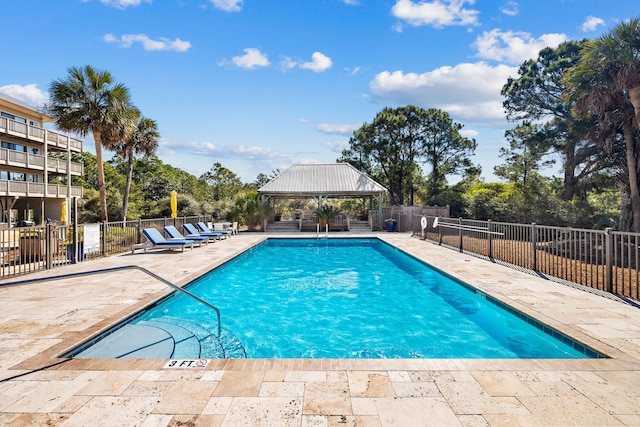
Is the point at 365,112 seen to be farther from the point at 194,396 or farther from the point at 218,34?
the point at 194,396

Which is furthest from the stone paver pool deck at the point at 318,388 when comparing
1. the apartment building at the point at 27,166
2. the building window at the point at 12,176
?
the building window at the point at 12,176

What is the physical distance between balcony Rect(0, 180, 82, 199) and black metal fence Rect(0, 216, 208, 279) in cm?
767

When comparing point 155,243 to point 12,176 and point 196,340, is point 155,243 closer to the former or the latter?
point 196,340

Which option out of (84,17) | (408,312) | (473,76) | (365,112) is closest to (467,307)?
(408,312)

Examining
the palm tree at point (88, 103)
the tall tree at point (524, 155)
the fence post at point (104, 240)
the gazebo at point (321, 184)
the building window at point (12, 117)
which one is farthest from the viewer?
the building window at point (12, 117)

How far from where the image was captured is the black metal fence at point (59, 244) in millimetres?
8195

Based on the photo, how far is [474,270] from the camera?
Answer: 8.25 metres

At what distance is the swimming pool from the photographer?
4.36 metres

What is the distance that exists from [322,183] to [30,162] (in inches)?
766

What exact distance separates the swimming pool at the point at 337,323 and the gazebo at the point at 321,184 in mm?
12563

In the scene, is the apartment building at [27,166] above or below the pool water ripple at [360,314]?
above

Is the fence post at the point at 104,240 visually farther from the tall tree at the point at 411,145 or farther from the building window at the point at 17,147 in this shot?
the tall tree at the point at 411,145

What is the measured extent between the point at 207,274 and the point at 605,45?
1580 centimetres

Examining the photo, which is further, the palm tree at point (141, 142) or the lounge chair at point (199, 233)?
the palm tree at point (141, 142)
